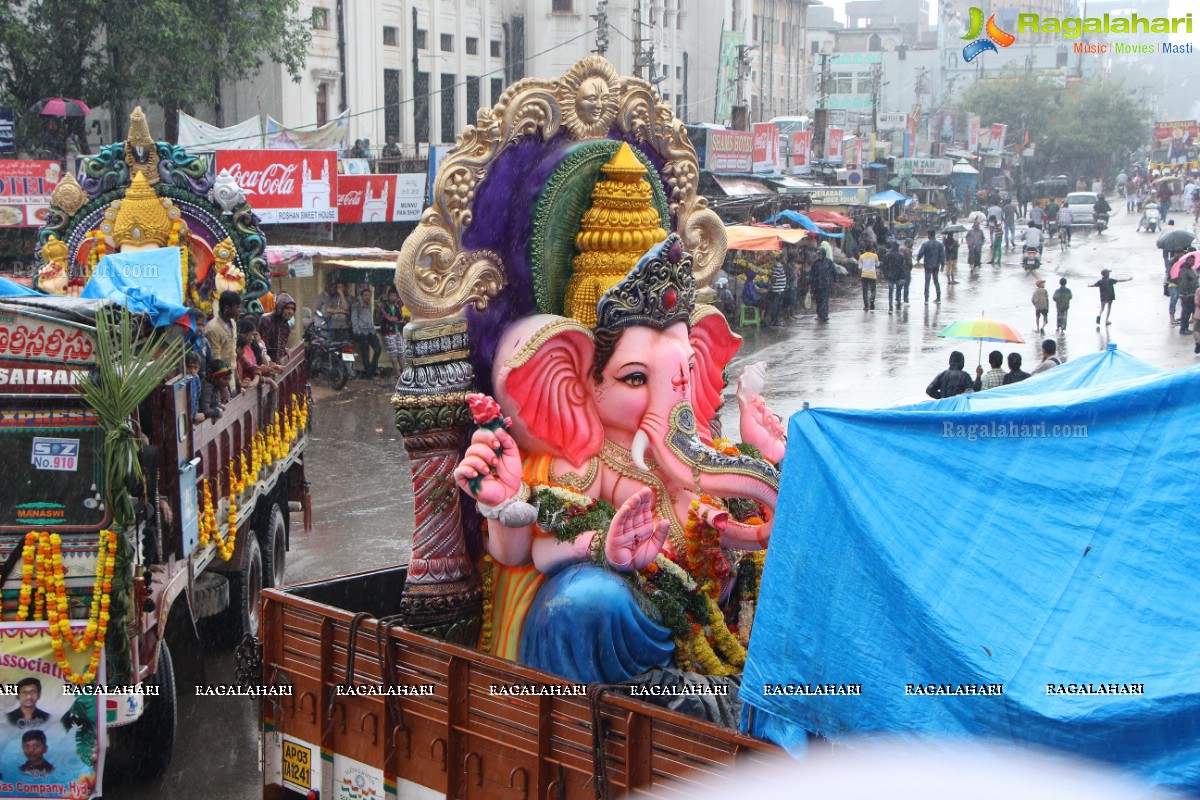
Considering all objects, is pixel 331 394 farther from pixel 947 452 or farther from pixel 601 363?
pixel 947 452

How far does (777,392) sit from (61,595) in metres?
12.9

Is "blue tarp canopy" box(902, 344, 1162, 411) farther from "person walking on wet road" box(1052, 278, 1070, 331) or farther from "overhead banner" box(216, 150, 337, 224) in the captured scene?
"person walking on wet road" box(1052, 278, 1070, 331)

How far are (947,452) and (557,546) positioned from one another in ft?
6.85

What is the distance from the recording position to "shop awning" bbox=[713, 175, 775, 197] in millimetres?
30656

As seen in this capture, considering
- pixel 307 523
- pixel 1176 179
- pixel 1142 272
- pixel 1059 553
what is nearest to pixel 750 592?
pixel 1059 553

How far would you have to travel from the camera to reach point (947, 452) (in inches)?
177

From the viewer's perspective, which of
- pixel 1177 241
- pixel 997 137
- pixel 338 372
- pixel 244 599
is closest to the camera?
pixel 244 599

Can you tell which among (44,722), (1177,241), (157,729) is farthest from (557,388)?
(1177,241)

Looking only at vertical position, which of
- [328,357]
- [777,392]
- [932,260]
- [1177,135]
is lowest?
[777,392]

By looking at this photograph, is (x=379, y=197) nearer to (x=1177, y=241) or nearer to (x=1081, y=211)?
(x=1177, y=241)

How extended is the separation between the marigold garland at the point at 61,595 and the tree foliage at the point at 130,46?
71.3 ft

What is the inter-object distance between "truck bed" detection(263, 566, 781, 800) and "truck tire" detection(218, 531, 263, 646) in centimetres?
257

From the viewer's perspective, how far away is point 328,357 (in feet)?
66.3

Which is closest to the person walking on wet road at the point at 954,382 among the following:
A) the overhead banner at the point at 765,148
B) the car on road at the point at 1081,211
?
the overhead banner at the point at 765,148
